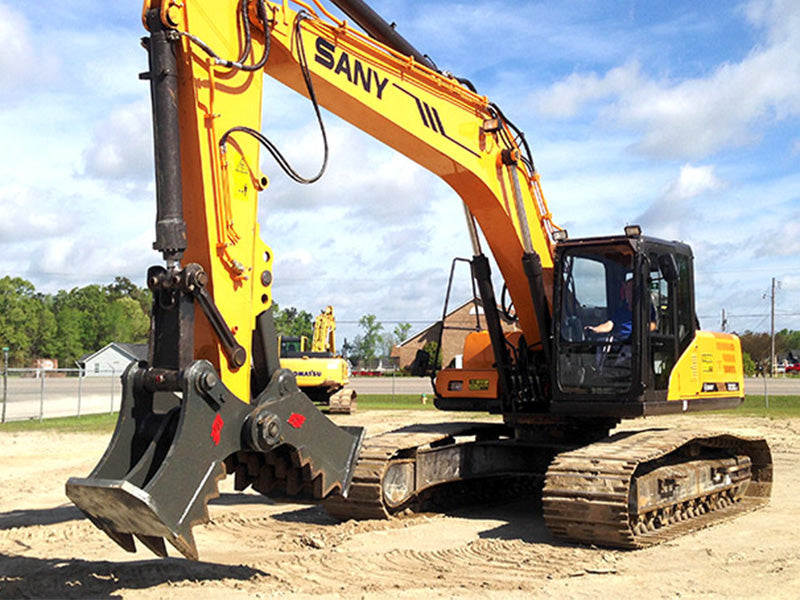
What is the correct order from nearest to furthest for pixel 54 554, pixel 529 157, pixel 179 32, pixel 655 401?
pixel 179 32 → pixel 54 554 → pixel 655 401 → pixel 529 157

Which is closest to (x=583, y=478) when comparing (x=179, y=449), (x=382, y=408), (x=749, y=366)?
(x=179, y=449)

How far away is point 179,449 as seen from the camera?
545 centimetres

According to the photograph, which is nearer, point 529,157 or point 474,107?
point 474,107

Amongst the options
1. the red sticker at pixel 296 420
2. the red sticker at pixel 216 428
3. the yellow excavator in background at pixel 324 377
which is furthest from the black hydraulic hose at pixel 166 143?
the yellow excavator in background at pixel 324 377

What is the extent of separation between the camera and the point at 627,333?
930cm

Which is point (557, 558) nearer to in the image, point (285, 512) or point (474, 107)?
point (285, 512)

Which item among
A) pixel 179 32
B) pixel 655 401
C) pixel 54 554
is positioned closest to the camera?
pixel 179 32

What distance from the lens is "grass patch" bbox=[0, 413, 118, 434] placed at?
21.7 meters

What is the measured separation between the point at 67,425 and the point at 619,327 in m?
17.5

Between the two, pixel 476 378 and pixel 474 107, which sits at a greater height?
pixel 474 107

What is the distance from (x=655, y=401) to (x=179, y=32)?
232 inches

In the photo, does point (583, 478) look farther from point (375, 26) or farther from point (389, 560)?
A: point (375, 26)

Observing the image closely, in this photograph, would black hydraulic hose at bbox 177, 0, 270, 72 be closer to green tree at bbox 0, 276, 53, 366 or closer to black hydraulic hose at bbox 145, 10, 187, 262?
black hydraulic hose at bbox 145, 10, 187, 262

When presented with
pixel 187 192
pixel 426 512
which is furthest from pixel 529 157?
pixel 187 192
